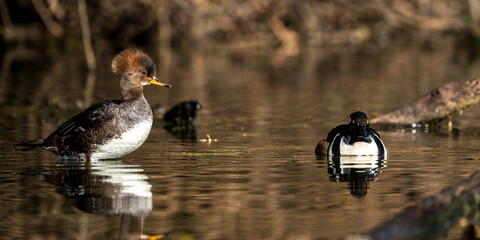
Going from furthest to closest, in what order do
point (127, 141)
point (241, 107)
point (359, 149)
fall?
point (241, 107)
point (359, 149)
point (127, 141)

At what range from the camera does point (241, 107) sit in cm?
1473

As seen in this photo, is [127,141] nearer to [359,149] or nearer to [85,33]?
[359,149]

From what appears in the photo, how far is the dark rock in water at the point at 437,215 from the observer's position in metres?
5.56

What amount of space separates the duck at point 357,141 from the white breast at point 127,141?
2024mm

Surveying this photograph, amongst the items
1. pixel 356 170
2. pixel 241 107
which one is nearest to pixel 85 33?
pixel 241 107

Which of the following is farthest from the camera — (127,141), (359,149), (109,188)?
(359,149)

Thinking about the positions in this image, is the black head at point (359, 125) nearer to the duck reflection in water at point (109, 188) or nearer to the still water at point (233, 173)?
the still water at point (233, 173)

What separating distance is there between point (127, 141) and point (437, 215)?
3821mm

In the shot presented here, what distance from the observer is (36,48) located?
30.6 meters

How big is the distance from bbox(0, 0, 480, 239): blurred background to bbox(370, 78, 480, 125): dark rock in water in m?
0.38

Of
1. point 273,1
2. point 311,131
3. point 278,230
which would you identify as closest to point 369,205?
point 278,230

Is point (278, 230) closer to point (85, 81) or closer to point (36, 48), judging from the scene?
point (85, 81)

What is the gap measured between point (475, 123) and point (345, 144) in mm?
3523

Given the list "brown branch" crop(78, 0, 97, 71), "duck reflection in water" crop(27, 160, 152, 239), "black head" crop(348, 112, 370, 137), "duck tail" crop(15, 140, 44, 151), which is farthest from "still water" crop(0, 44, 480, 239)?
"brown branch" crop(78, 0, 97, 71)
